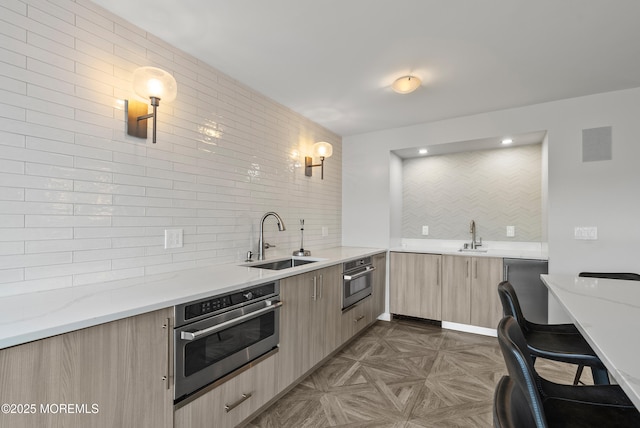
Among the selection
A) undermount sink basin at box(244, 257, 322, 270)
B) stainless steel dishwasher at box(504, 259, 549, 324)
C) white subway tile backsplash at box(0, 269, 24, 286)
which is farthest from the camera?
stainless steel dishwasher at box(504, 259, 549, 324)

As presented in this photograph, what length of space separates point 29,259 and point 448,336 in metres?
3.52

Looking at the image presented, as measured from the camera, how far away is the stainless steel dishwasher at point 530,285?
3016 millimetres

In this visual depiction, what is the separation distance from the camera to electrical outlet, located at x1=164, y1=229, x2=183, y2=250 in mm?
1978

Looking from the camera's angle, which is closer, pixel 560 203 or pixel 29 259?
pixel 29 259

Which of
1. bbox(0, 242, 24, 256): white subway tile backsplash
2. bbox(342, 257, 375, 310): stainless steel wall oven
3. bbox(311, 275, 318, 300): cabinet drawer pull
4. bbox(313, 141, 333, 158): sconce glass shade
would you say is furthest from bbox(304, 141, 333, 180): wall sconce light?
bbox(0, 242, 24, 256): white subway tile backsplash

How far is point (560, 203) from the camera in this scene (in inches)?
115

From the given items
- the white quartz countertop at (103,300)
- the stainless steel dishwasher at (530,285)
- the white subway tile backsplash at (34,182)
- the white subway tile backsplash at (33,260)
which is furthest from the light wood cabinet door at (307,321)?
the stainless steel dishwasher at (530,285)

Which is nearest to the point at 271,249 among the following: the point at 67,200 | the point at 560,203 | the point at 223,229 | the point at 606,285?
the point at 223,229

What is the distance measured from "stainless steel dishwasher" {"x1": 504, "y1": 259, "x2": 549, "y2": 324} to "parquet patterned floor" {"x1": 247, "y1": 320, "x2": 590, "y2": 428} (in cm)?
47

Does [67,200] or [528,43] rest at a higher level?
[528,43]

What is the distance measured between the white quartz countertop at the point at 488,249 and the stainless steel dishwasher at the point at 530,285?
75 millimetres

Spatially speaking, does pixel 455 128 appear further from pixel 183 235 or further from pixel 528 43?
pixel 183 235

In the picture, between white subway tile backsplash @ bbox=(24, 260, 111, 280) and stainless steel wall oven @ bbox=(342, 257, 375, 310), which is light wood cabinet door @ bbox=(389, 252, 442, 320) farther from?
white subway tile backsplash @ bbox=(24, 260, 111, 280)

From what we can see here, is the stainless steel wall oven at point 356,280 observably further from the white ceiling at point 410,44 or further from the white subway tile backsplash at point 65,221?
the white subway tile backsplash at point 65,221
